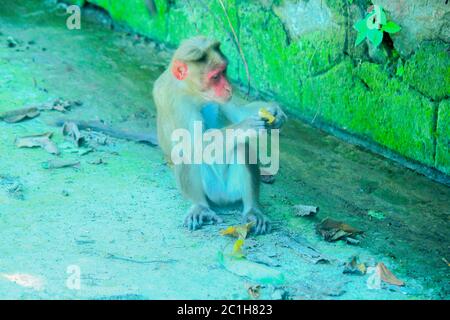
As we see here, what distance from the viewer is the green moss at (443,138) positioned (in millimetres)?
6629

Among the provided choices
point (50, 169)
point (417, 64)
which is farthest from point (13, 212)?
point (417, 64)

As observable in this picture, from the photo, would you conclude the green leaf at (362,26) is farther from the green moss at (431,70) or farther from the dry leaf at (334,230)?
the dry leaf at (334,230)

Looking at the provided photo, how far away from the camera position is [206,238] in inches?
223

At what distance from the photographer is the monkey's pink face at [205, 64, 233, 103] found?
579cm

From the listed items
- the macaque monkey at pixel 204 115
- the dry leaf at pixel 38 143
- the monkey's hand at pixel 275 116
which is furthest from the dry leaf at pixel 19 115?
the monkey's hand at pixel 275 116

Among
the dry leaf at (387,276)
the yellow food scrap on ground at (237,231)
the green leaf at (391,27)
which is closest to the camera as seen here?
the dry leaf at (387,276)

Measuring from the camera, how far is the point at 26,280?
4938mm

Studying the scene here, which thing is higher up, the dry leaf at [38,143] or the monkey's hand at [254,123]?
the monkey's hand at [254,123]

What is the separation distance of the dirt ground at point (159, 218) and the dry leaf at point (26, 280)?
0.04 feet

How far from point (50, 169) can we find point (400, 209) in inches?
101

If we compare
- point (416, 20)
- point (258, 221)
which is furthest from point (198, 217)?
point (416, 20)

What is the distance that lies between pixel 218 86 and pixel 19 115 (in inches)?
88.8

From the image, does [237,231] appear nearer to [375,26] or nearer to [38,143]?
[38,143]

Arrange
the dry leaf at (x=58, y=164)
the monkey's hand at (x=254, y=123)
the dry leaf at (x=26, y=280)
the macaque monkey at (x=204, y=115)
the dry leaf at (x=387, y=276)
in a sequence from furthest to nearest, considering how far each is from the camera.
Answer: the dry leaf at (x=58, y=164) → the macaque monkey at (x=204, y=115) → the monkey's hand at (x=254, y=123) → the dry leaf at (x=387, y=276) → the dry leaf at (x=26, y=280)
